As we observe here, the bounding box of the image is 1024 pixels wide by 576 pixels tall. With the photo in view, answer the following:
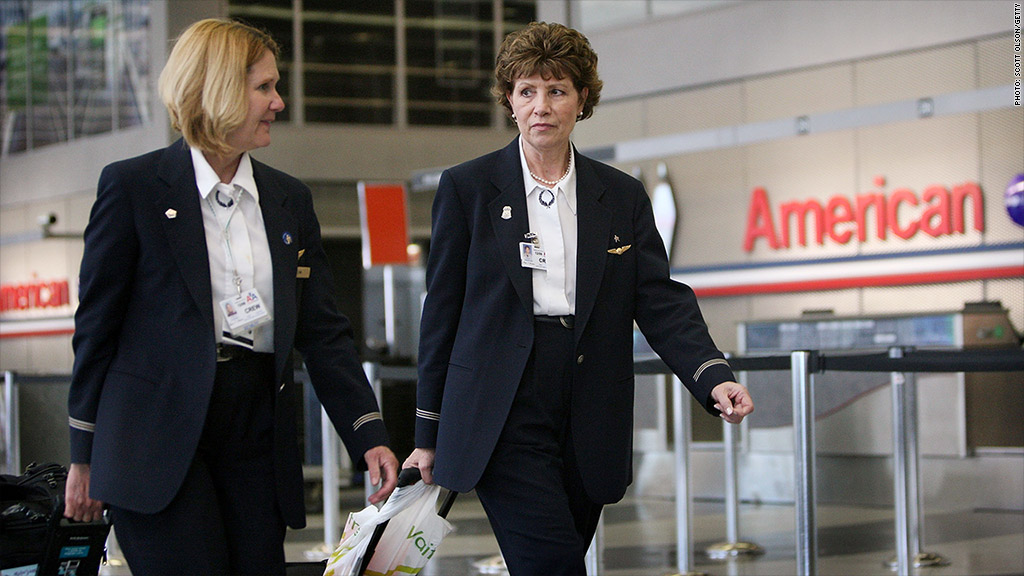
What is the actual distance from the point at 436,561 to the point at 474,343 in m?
3.97

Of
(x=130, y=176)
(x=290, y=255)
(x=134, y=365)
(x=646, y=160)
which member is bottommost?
(x=134, y=365)

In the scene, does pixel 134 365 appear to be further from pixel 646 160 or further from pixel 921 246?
pixel 646 160

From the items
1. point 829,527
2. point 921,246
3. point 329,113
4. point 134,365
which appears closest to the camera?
point 134,365

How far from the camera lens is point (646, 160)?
10586mm

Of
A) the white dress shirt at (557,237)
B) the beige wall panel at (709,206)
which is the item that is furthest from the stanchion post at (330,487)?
the beige wall panel at (709,206)

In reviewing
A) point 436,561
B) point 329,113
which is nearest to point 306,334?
point 436,561

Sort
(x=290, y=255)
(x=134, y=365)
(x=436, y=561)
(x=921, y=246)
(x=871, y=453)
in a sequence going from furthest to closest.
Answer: (x=921, y=246) < (x=871, y=453) < (x=436, y=561) < (x=290, y=255) < (x=134, y=365)

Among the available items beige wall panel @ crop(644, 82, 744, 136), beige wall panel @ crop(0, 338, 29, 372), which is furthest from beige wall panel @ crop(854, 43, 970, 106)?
beige wall panel @ crop(0, 338, 29, 372)

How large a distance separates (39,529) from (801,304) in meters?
→ 7.94

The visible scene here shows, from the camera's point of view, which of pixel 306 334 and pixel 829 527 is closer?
pixel 306 334

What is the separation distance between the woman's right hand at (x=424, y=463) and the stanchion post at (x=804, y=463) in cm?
224

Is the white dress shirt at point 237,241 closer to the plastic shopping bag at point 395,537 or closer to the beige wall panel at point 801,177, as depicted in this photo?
the plastic shopping bag at point 395,537

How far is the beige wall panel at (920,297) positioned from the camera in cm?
873

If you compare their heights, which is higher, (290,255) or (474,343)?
(290,255)
